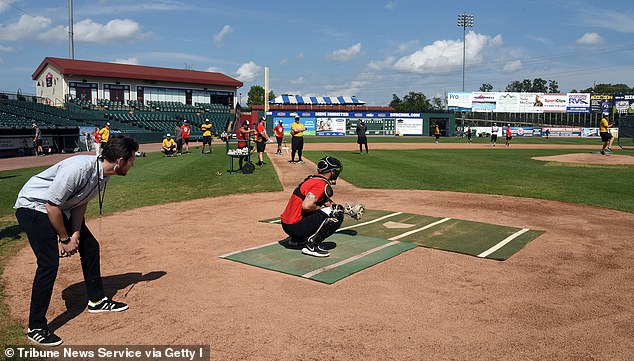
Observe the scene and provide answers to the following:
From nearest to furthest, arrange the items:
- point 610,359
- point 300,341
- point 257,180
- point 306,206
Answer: point 610,359, point 300,341, point 306,206, point 257,180

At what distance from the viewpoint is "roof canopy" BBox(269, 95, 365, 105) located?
3147 inches

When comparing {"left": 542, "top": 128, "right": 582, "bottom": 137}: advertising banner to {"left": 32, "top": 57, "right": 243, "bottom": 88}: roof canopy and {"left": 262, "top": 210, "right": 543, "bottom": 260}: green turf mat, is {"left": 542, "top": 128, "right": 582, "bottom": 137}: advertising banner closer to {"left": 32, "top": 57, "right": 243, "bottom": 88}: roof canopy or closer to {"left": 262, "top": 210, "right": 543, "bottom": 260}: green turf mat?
{"left": 32, "top": 57, "right": 243, "bottom": 88}: roof canopy

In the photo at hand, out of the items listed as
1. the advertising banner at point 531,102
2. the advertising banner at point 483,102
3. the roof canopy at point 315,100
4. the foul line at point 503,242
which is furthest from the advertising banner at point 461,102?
the foul line at point 503,242

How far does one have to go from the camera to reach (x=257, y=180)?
16.2 metres

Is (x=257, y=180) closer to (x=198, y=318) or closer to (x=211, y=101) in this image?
(x=198, y=318)

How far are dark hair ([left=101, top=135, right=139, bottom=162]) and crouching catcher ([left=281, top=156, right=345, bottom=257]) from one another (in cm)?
277

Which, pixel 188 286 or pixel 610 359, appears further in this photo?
pixel 188 286

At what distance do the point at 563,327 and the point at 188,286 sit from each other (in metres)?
4.11

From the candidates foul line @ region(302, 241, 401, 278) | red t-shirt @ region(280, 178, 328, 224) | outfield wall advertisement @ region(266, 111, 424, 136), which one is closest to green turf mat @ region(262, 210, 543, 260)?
foul line @ region(302, 241, 401, 278)

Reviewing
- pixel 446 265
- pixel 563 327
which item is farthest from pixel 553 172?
pixel 563 327

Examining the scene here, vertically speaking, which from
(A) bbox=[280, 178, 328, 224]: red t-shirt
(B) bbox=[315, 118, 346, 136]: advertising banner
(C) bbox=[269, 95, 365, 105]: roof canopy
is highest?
(C) bbox=[269, 95, 365, 105]: roof canopy

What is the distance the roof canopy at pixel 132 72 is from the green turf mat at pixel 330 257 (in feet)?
194

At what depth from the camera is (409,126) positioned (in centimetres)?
7062

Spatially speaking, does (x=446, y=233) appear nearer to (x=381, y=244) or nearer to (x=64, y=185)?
(x=381, y=244)
